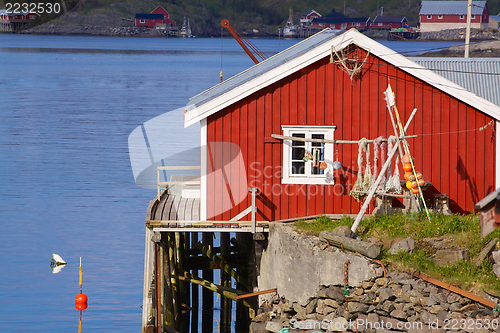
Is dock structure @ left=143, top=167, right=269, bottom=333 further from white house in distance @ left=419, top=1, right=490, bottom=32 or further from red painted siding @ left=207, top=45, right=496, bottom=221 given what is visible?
white house in distance @ left=419, top=1, right=490, bottom=32

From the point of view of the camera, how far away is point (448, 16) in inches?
7416

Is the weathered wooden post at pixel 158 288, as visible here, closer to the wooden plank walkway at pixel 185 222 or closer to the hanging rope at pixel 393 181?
the wooden plank walkway at pixel 185 222

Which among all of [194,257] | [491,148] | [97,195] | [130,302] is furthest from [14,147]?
[491,148]

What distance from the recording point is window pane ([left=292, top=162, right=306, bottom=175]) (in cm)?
1762

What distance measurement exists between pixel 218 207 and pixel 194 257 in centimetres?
616

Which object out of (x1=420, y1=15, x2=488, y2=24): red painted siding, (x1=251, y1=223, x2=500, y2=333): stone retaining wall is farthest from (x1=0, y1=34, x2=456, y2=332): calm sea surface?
(x1=420, y1=15, x2=488, y2=24): red painted siding

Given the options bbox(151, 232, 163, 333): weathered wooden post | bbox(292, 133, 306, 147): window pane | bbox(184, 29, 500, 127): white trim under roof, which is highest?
bbox(184, 29, 500, 127): white trim under roof

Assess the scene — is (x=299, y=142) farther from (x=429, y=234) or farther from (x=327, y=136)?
(x=429, y=234)

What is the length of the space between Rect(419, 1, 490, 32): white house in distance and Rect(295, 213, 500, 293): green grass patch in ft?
555

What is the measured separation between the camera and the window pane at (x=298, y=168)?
57.8 ft

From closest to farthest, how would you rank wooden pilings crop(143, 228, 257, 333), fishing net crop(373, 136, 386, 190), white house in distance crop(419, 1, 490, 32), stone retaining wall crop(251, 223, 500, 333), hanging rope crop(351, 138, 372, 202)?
stone retaining wall crop(251, 223, 500, 333) < fishing net crop(373, 136, 386, 190) < hanging rope crop(351, 138, 372, 202) < wooden pilings crop(143, 228, 257, 333) < white house in distance crop(419, 1, 490, 32)

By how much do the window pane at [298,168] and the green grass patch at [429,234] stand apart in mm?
1399

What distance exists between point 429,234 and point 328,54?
17.2 ft

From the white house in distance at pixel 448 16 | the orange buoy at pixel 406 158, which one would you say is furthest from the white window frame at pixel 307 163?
the white house in distance at pixel 448 16
